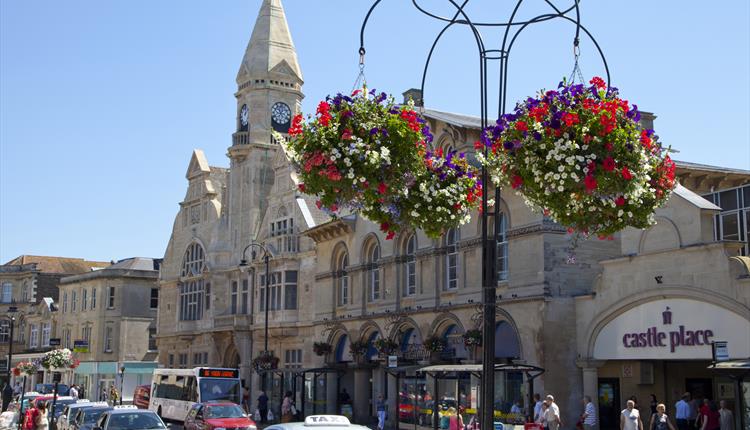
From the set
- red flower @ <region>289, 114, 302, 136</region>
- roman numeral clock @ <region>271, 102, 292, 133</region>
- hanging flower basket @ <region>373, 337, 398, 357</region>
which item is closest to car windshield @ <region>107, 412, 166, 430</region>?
red flower @ <region>289, 114, 302, 136</region>

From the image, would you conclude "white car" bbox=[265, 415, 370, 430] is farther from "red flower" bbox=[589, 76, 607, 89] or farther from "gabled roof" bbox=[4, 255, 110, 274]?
"gabled roof" bbox=[4, 255, 110, 274]

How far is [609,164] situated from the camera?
1090cm

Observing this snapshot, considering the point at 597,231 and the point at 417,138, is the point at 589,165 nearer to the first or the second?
the point at 597,231

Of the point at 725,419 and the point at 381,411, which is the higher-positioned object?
the point at 725,419

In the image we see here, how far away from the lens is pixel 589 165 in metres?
10.9

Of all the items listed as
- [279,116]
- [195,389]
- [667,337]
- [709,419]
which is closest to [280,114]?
[279,116]

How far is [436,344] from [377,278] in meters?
7.24

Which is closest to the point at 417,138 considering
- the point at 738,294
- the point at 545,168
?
the point at 545,168

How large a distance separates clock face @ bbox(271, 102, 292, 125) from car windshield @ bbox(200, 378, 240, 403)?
75.4ft

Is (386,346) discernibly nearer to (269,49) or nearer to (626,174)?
(269,49)

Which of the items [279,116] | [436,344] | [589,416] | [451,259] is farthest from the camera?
[279,116]

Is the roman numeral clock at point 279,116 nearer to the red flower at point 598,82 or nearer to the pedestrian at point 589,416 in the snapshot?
the pedestrian at point 589,416

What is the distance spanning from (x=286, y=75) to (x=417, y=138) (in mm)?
46162

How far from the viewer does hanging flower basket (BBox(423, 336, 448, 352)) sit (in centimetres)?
3516
